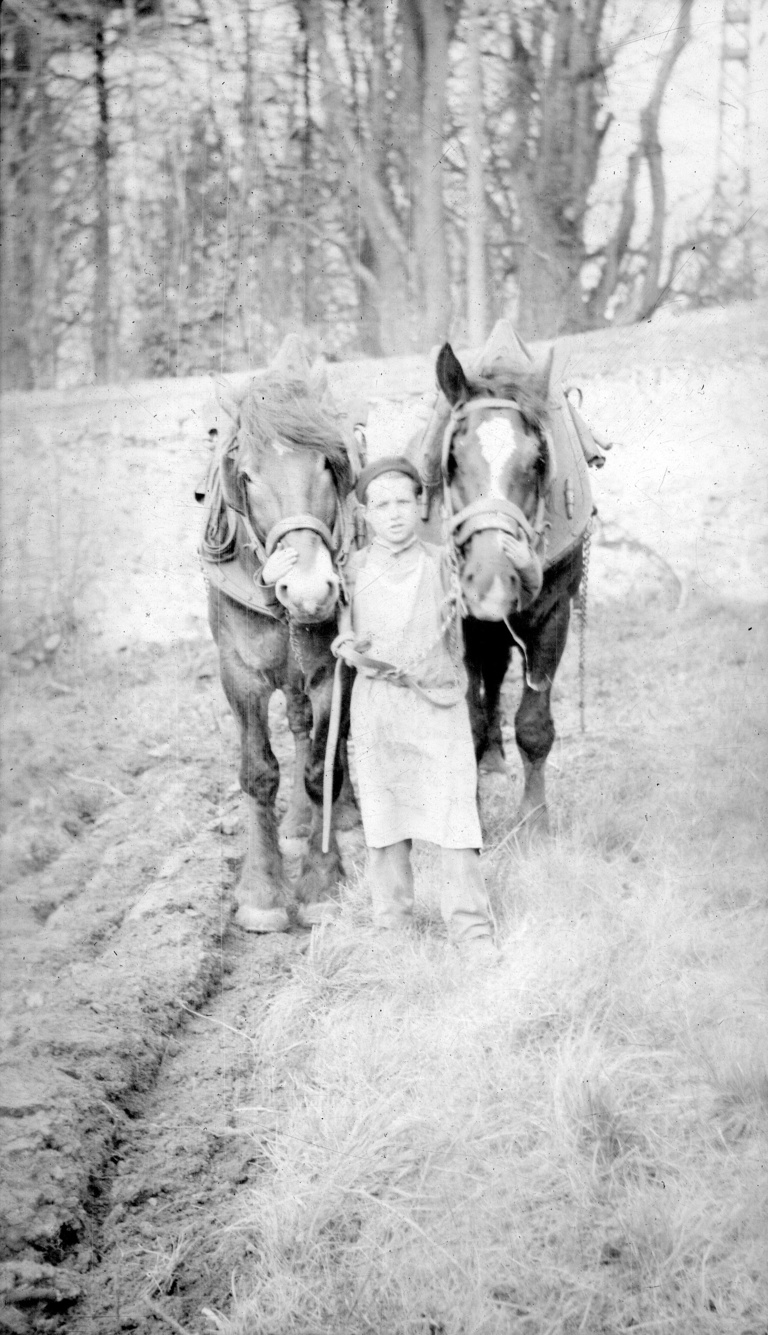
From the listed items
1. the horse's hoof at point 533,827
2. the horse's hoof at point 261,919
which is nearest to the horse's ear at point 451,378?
the horse's hoof at point 533,827

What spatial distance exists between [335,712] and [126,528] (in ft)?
7.48

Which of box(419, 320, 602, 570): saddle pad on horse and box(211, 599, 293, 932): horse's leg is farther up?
box(419, 320, 602, 570): saddle pad on horse

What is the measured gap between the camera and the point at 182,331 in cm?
556

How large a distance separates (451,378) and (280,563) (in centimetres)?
89

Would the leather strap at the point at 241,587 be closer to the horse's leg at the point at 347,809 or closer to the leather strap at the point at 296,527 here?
the leather strap at the point at 296,527

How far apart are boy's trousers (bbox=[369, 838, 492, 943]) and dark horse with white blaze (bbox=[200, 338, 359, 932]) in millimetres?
494

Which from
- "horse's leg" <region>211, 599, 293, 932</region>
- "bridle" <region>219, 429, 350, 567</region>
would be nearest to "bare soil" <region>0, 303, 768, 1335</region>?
"horse's leg" <region>211, 599, 293, 932</region>

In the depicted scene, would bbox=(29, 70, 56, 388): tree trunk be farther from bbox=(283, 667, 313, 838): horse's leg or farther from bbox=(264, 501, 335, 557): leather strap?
bbox=(283, 667, 313, 838): horse's leg

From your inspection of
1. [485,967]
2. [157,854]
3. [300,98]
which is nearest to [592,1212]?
[485,967]

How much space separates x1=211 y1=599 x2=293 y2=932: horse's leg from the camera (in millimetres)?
3863

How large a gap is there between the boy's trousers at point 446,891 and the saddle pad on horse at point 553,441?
4.25 ft

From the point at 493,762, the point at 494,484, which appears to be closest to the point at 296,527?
the point at 494,484

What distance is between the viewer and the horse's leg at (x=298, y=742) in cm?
398

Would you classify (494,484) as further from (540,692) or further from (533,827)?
(533,827)
